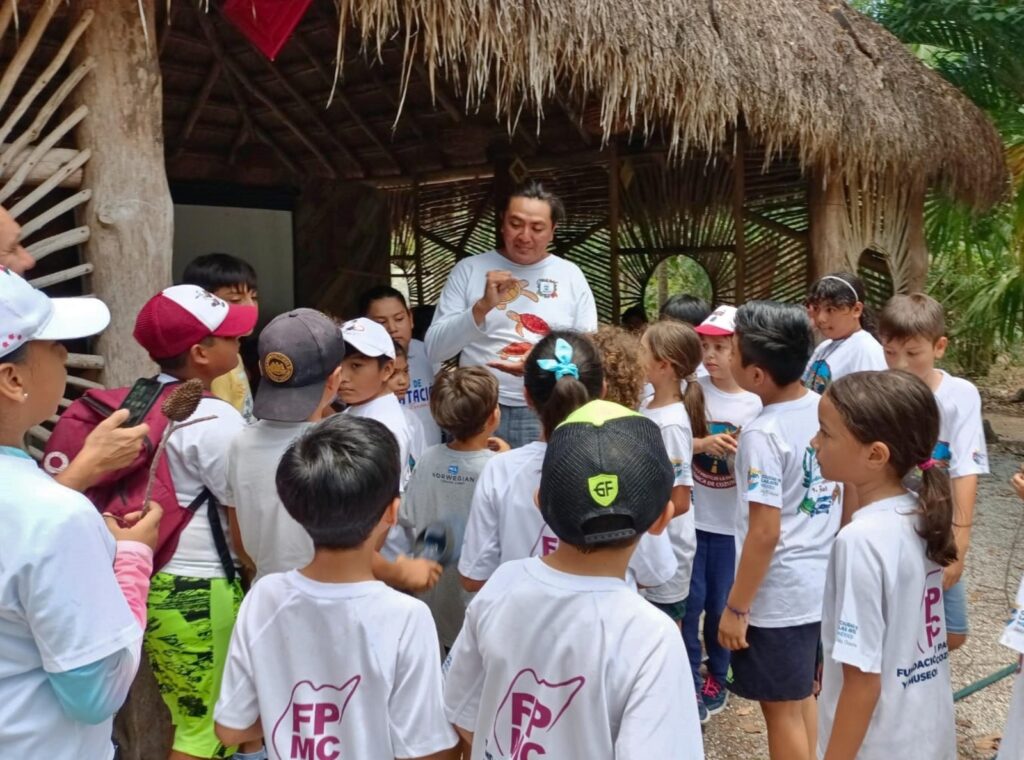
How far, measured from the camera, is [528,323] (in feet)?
11.3

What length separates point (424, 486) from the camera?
8.07 feet

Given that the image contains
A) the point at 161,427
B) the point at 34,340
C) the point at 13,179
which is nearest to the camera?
the point at 34,340

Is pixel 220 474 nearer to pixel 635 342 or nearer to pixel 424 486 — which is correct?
pixel 424 486

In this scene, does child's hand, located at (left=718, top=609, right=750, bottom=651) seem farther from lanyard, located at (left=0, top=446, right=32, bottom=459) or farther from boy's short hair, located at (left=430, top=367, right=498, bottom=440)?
lanyard, located at (left=0, top=446, right=32, bottom=459)

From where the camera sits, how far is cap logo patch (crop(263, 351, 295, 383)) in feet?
6.63

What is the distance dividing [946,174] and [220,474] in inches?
257

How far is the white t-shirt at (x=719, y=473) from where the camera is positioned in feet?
10.1

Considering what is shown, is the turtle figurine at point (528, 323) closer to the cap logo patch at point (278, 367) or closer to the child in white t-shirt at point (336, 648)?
the cap logo patch at point (278, 367)

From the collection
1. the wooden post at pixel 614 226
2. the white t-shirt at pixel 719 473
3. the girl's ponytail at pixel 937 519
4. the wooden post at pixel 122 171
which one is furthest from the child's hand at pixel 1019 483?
the wooden post at pixel 614 226

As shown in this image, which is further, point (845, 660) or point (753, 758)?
point (753, 758)

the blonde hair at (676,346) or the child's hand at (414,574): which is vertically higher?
the blonde hair at (676,346)

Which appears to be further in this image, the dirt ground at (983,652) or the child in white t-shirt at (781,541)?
the dirt ground at (983,652)

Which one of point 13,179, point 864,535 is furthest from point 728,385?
point 13,179

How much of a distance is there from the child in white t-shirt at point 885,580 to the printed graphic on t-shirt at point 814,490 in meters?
0.52
